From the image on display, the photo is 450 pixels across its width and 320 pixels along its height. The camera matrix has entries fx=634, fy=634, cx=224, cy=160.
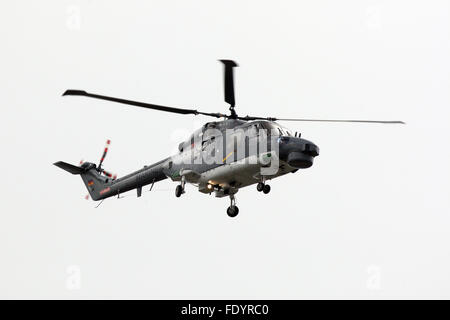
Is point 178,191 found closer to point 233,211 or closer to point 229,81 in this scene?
point 233,211

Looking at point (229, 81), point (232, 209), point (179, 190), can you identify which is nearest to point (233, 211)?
point (232, 209)

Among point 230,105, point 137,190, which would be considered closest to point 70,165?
point 137,190

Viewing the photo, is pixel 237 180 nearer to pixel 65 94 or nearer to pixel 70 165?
pixel 65 94

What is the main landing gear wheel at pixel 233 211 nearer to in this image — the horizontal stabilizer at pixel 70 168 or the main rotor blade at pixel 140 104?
the main rotor blade at pixel 140 104

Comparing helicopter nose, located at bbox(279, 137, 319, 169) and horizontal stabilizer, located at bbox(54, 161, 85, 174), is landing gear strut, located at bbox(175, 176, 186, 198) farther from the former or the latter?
horizontal stabilizer, located at bbox(54, 161, 85, 174)

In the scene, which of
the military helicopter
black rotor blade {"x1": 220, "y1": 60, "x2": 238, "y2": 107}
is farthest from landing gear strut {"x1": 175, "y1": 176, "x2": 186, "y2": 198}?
black rotor blade {"x1": 220, "y1": 60, "x2": 238, "y2": 107}

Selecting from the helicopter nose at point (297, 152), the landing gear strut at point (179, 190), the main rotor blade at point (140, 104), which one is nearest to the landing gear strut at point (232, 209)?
the landing gear strut at point (179, 190)

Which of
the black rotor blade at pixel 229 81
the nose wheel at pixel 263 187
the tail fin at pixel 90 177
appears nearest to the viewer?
the black rotor blade at pixel 229 81

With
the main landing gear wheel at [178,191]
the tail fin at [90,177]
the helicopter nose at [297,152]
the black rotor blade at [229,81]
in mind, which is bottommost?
the main landing gear wheel at [178,191]

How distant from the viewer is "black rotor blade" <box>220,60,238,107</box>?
2348 centimetres

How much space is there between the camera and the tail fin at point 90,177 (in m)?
33.2

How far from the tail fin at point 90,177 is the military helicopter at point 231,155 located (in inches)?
A: 163

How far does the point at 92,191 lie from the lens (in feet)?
111

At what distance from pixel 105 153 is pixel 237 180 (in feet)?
37.5
